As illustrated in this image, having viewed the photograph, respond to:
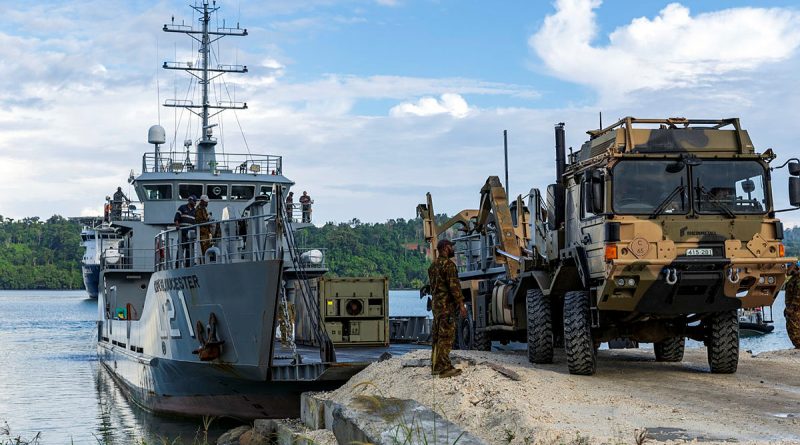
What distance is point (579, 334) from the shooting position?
41.7ft

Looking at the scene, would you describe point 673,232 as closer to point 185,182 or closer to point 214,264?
point 214,264

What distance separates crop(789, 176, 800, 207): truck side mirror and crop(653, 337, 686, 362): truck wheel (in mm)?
4114

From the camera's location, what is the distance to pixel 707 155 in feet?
40.7

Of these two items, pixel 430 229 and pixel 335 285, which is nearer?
pixel 335 285

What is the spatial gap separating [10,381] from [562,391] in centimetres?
2305

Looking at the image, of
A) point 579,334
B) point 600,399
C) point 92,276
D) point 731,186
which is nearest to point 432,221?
point 579,334

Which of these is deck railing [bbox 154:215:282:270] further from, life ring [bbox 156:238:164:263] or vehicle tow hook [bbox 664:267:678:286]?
vehicle tow hook [bbox 664:267:678:286]

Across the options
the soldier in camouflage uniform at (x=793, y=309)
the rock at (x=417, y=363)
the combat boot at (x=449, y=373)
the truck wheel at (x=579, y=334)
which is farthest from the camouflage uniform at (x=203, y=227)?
the soldier in camouflage uniform at (x=793, y=309)

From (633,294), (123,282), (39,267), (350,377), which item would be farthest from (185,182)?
(39,267)

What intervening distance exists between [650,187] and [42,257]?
536 feet

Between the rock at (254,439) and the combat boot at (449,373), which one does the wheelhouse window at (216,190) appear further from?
the combat boot at (449,373)

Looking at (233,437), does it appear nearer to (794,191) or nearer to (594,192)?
(594,192)

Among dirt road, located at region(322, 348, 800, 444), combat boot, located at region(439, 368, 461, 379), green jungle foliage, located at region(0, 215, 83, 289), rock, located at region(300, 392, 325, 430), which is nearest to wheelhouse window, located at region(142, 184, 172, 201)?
dirt road, located at region(322, 348, 800, 444)

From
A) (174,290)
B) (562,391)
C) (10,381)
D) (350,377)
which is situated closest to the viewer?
(562,391)
